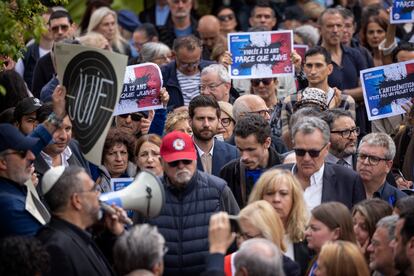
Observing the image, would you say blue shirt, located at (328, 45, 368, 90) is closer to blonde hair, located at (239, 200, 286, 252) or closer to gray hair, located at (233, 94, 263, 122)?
gray hair, located at (233, 94, 263, 122)

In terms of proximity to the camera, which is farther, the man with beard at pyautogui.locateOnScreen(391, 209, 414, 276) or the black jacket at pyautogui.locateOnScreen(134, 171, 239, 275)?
the black jacket at pyautogui.locateOnScreen(134, 171, 239, 275)

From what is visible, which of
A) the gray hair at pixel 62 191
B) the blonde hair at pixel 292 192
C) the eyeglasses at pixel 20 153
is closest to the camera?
the gray hair at pixel 62 191

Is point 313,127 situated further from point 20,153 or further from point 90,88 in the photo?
point 20,153

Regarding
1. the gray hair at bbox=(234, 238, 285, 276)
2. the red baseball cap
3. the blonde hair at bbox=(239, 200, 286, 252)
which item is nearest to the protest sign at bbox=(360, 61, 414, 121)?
the red baseball cap

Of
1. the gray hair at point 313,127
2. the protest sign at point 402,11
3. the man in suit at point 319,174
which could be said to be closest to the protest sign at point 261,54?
the protest sign at point 402,11

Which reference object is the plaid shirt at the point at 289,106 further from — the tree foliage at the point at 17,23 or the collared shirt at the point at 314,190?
the tree foliage at the point at 17,23

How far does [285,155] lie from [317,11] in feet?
26.7

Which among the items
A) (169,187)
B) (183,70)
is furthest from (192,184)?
(183,70)

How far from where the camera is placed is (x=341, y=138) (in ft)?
40.2

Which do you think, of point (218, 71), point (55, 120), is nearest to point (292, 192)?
point (55, 120)

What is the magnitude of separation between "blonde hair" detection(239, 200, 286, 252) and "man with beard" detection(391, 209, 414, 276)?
3.30 ft

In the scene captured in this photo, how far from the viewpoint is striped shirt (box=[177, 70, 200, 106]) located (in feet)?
49.8

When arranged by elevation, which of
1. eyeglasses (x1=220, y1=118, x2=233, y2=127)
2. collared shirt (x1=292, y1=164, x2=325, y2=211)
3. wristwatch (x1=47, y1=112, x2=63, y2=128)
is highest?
wristwatch (x1=47, y1=112, x2=63, y2=128)

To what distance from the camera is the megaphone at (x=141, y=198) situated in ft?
30.8
